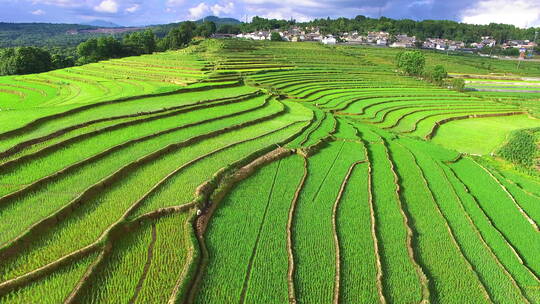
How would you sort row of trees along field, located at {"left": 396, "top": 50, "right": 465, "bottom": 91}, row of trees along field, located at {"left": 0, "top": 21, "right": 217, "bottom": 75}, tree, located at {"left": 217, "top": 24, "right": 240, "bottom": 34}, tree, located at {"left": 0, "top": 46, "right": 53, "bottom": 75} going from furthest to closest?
tree, located at {"left": 217, "top": 24, "right": 240, "bottom": 34}, row of trees along field, located at {"left": 396, "top": 50, "right": 465, "bottom": 91}, row of trees along field, located at {"left": 0, "top": 21, "right": 217, "bottom": 75}, tree, located at {"left": 0, "top": 46, "right": 53, "bottom": 75}

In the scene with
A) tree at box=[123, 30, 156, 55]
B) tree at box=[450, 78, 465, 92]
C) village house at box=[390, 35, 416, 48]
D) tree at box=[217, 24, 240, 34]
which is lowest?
tree at box=[450, 78, 465, 92]

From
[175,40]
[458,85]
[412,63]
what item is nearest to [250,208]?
[458,85]

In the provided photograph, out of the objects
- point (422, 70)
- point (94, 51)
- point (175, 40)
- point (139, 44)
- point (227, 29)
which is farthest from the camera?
point (227, 29)

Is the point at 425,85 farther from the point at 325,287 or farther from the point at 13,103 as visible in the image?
the point at 13,103

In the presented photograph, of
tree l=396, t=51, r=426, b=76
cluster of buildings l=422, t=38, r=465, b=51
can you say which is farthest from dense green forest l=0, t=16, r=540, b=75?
tree l=396, t=51, r=426, b=76

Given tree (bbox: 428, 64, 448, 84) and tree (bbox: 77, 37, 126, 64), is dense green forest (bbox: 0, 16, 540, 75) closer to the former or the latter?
tree (bbox: 77, 37, 126, 64)

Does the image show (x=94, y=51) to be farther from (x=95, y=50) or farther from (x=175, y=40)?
(x=175, y=40)
